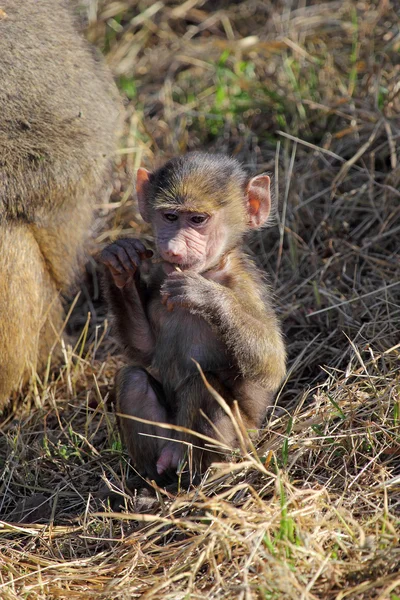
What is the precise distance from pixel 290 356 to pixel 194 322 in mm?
900

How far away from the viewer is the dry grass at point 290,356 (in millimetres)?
2617

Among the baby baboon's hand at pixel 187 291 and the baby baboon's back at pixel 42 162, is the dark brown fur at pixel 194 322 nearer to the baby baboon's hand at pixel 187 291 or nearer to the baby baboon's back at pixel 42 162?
the baby baboon's hand at pixel 187 291

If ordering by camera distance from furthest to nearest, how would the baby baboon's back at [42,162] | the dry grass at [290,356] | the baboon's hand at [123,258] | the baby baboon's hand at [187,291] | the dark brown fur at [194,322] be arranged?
the baby baboon's back at [42,162] < the baboon's hand at [123,258] < the dark brown fur at [194,322] < the baby baboon's hand at [187,291] < the dry grass at [290,356]

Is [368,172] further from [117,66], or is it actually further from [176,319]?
[117,66]

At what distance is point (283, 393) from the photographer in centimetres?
376

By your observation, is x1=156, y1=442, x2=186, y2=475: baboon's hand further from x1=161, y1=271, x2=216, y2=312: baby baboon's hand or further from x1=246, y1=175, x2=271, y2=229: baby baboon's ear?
x1=246, y1=175, x2=271, y2=229: baby baboon's ear

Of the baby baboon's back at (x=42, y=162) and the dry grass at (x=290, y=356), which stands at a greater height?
the baby baboon's back at (x=42, y=162)

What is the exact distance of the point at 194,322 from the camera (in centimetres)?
326

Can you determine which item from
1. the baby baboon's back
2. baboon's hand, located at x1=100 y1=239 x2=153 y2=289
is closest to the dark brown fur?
baboon's hand, located at x1=100 y1=239 x2=153 y2=289

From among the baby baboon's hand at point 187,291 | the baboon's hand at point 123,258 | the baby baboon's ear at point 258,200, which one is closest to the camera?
the baby baboon's hand at point 187,291

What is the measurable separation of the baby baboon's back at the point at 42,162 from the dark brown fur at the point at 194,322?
57cm

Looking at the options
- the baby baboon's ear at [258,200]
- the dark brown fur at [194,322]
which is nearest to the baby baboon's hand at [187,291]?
the dark brown fur at [194,322]

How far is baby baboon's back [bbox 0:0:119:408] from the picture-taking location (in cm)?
365

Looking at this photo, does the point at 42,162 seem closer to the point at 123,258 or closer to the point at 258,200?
the point at 123,258
